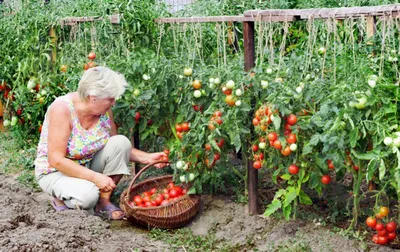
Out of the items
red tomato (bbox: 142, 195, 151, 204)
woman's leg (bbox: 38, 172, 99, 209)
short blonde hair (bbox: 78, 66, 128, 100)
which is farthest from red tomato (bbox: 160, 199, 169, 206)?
short blonde hair (bbox: 78, 66, 128, 100)

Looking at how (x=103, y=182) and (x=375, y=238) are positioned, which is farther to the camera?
(x=103, y=182)

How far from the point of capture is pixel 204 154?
4.16 m

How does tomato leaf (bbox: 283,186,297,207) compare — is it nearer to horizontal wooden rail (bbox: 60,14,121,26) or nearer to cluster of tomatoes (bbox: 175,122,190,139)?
cluster of tomatoes (bbox: 175,122,190,139)

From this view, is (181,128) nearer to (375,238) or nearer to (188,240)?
(188,240)

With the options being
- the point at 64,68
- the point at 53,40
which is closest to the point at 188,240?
the point at 64,68

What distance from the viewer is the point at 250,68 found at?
13.4 ft

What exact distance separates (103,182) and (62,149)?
0.33 metres

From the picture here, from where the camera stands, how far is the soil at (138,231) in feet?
11.5

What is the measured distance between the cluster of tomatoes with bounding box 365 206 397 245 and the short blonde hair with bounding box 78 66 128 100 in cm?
169

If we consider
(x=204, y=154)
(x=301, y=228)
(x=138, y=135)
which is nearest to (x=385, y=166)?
(x=301, y=228)

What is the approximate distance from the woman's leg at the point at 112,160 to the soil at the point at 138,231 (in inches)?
7.9

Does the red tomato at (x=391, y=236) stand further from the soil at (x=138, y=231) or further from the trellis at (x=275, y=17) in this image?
the trellis at (x=275, y=17)

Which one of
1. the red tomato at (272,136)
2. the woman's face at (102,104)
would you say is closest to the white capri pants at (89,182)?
the woman's face at (102,104)

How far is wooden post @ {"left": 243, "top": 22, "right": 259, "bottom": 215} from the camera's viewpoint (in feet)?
13.3
